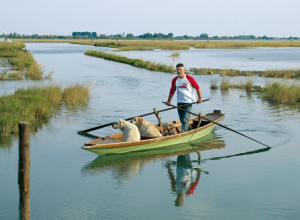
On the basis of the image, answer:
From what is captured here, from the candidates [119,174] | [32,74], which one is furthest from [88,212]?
[32,74]

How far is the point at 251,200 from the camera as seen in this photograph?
9.16 metres

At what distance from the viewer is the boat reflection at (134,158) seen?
1120 cm

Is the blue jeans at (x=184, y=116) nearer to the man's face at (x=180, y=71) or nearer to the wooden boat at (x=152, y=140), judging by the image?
the wooden boat at (x=152, y=140)

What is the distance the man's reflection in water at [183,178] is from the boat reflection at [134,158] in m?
0.63

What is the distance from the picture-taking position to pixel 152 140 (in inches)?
493

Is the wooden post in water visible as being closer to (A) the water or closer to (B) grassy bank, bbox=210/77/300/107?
(A) the water

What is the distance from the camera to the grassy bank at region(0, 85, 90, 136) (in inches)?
579

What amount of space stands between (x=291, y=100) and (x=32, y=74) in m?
19.1

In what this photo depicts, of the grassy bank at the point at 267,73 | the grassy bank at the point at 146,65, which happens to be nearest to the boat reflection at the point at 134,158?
the grassy bank at the point at 267,73

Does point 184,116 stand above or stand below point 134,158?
above

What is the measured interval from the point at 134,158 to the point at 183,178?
2.05 meters

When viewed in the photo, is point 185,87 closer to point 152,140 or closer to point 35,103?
point 152,140

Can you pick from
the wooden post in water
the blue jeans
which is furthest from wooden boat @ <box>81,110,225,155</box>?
the wooden post in water

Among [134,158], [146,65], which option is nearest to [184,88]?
[134,158]
